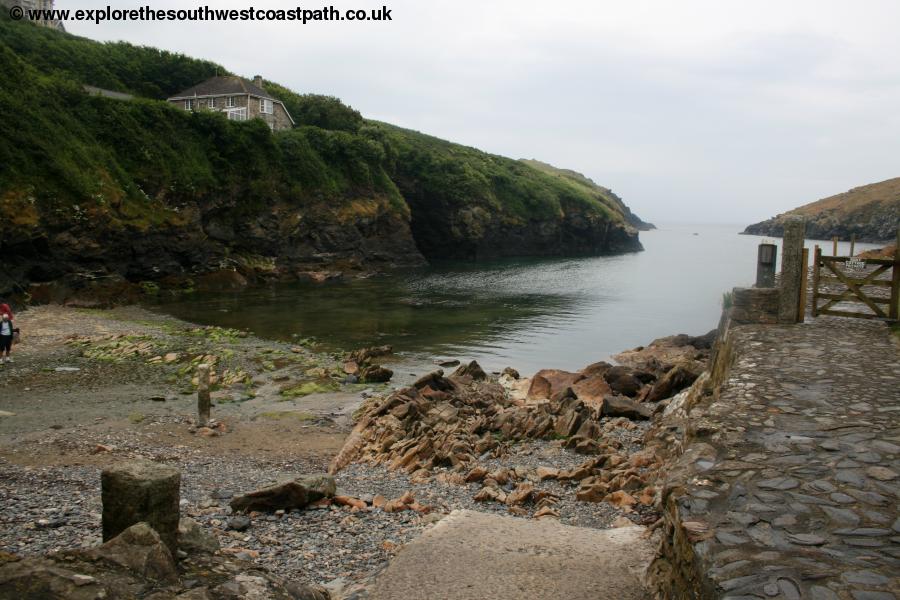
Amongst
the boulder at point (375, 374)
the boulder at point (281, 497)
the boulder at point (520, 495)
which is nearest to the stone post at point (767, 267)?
the boulder at point (520, 495)

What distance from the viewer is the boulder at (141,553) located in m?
5.96

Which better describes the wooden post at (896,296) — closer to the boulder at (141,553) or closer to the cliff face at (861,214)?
the boulder at (141,553)

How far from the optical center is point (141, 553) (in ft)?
19.9

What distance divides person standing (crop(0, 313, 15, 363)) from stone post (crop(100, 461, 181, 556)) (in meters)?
23.3

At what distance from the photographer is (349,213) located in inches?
2918

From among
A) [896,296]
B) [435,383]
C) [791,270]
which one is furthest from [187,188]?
[896,296]

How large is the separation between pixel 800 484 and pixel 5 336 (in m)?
28.2

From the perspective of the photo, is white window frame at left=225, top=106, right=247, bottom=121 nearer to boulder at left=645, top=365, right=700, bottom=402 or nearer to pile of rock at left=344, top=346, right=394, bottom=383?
pile of rock at left=344, top=346, right=394, bottom=383

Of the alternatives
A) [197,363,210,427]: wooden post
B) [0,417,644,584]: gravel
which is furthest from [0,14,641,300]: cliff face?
[0,417,644,584]: gravel

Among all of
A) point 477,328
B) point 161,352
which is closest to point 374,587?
point 161,352

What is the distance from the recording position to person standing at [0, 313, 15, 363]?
2592 cm

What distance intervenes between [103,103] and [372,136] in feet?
120

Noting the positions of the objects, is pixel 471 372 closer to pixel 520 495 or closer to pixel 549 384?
pixel 549 384

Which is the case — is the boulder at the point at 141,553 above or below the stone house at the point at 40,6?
below
